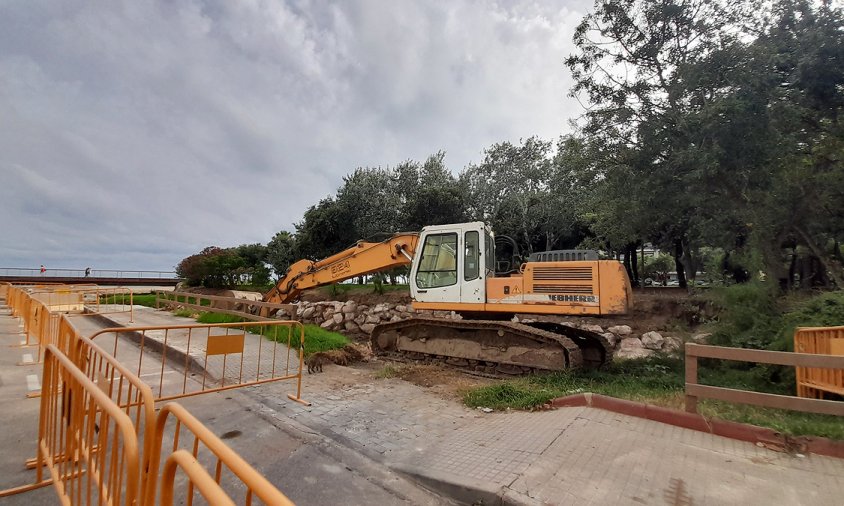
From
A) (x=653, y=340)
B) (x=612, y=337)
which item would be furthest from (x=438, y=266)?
(x=653, y=340)

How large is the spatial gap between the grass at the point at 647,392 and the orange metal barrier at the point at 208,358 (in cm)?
292

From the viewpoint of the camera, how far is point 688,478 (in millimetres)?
3416

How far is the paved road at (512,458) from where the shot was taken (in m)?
3.24

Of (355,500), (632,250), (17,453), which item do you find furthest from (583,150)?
(632,250)

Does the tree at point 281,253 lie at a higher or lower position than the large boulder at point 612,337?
higher

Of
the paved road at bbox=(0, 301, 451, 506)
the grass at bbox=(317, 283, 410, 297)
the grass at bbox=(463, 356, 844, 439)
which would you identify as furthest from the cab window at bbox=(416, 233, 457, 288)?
the grass at bbox=(317, 283, 410, 297)

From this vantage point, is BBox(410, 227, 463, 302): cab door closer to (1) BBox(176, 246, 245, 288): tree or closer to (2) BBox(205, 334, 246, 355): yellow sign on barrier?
(2) BBox(205, 334, 246, 355): yellow sign on barrier

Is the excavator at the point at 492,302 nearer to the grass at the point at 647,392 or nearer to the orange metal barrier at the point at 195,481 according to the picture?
the grass at the point at 647,392

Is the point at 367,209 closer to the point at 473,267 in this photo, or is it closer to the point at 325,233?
the point at 325,233

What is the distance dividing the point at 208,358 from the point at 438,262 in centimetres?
473

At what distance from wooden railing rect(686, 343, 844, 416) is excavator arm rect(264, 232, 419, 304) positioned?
18.8 ft

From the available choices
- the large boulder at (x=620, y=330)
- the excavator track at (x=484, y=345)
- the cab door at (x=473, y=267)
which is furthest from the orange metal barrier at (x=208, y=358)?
the large boulder at (x=620, y=330)

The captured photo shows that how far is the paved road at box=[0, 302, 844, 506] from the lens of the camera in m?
3.24

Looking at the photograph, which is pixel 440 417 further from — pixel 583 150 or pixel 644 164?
pixel 583 150
